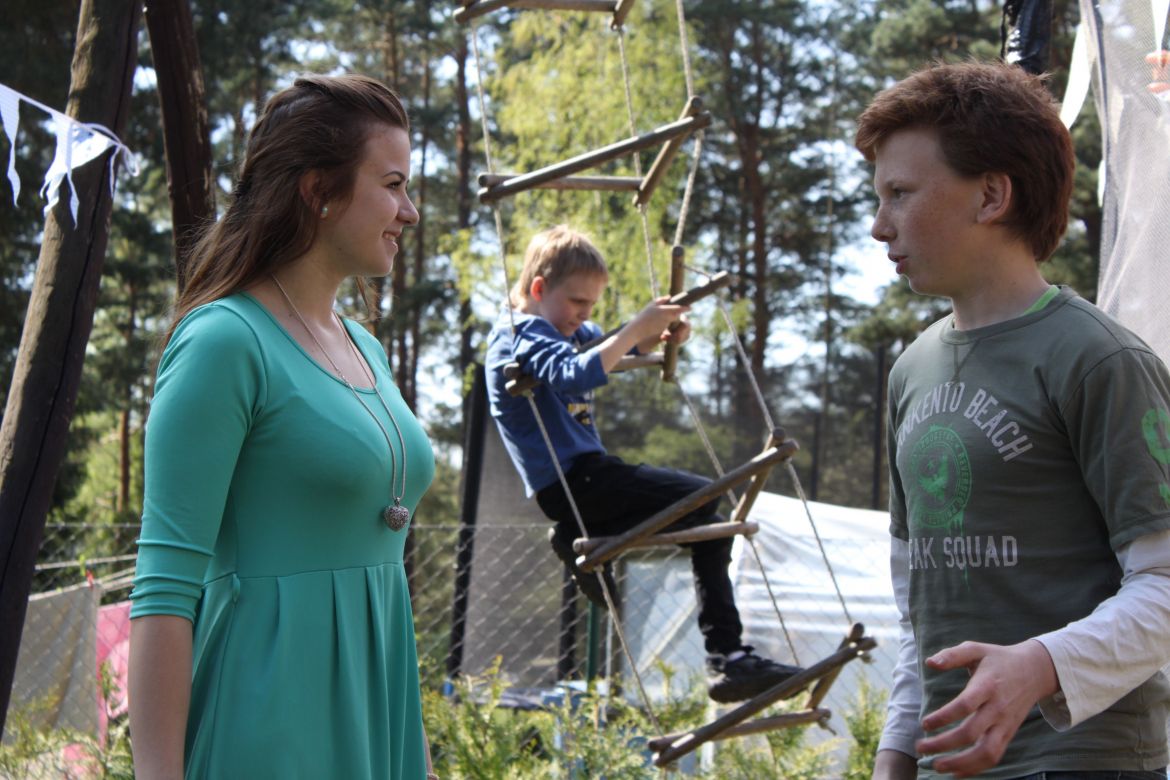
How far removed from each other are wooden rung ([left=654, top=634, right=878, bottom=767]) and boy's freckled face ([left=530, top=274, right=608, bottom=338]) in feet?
4.23

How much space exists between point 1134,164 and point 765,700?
1730mm

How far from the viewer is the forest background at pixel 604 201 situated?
13.0 m

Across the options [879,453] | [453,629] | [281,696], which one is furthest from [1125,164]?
[879,453]

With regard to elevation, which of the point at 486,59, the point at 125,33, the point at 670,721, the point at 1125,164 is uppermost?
the point at 486,59

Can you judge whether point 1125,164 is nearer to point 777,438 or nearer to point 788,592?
point 777,438

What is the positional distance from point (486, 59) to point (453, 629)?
14.6 meters

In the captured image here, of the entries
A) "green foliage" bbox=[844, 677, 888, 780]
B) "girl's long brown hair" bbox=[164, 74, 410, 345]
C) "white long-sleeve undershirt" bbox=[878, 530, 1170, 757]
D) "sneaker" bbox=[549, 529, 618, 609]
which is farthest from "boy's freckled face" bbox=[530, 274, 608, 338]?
"white long-sleeve undershirt" bbox=[878, 530, 1170, 757]

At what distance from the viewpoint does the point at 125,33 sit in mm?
3602

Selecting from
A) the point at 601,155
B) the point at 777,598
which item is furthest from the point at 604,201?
the point at 601,155

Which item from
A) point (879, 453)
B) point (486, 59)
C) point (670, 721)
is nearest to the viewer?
point (670, 721)

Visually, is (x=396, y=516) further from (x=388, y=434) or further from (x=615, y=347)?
(x=615, y=347)

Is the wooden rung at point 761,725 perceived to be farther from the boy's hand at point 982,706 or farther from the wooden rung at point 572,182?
the boy's hand at point 982,706

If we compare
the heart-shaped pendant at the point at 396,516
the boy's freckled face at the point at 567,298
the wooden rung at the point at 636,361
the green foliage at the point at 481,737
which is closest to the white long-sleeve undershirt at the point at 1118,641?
the heart-shaped pendant at the point at 396,516

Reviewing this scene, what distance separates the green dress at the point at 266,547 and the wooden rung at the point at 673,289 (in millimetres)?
1895
